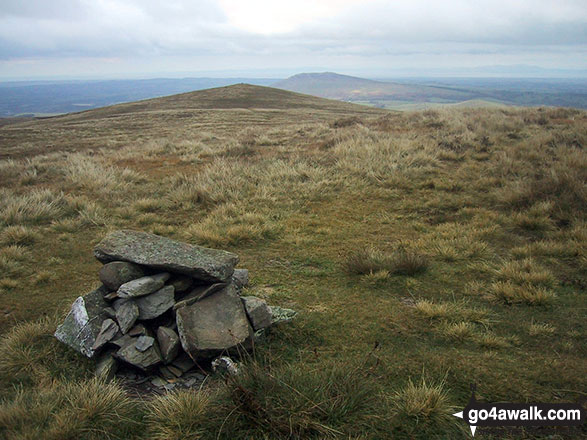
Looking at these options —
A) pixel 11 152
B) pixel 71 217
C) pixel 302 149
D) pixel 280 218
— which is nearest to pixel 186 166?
pixel 302 149

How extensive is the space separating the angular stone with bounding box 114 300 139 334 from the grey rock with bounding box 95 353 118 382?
32 cm

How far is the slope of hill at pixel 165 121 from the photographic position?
91.3ft

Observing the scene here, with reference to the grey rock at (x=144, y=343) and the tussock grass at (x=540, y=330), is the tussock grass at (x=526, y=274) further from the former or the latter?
the grey rock at (x=144, y=343)

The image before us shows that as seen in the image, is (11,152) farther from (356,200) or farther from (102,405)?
(102,405)

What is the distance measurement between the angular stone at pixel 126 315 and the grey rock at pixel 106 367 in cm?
32

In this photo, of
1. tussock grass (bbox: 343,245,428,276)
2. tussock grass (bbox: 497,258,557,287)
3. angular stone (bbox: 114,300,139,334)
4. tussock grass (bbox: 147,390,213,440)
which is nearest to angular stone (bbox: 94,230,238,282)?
angular stone (bbox: 114,300,139,334)

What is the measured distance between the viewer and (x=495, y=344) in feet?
13.9

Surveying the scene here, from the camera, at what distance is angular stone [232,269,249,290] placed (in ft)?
18.3

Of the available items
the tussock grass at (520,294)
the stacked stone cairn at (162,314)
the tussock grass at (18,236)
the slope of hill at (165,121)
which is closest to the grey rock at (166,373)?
the stacked stone cairn at (162,314)

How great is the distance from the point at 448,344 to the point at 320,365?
155cm

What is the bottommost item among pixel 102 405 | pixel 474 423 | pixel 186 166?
pixel 474 423

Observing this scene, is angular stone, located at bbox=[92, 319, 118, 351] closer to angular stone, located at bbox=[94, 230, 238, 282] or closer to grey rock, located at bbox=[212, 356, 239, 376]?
angular stone, located at bbox=[94, 230, 238, 282]

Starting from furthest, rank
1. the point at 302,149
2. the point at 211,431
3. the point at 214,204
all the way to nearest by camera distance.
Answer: the point at 302,149 → the point at 214,204 → the point at 211,431

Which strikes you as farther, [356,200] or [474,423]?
[356,200]
